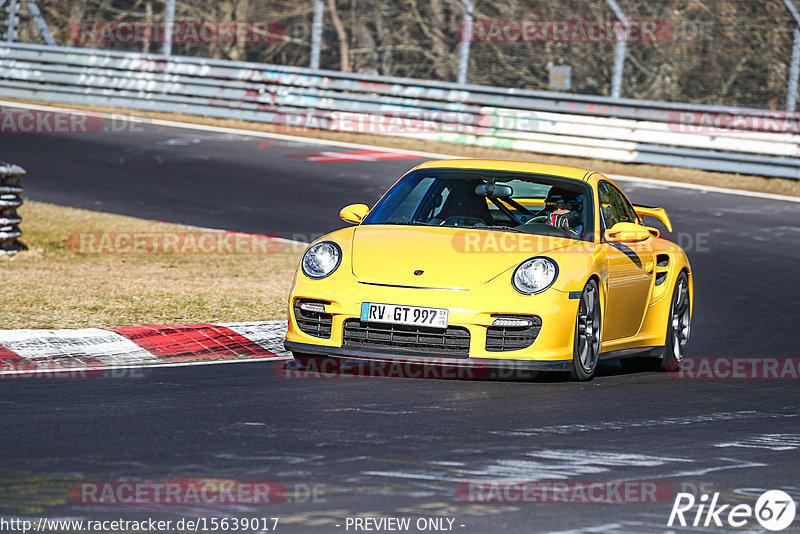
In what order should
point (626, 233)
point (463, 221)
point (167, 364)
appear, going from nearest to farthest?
point (167, 364) → point (626, 233) → point (463, 221)

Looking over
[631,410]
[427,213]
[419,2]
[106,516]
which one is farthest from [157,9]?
[106,516]

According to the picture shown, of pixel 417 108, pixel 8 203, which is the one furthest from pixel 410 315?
pixel 417 108

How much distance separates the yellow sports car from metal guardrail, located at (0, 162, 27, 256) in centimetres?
512

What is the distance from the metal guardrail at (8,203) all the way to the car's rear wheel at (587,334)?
21.8 feet

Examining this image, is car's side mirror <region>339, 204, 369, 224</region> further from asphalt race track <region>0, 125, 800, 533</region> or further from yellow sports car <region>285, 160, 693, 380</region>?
asphalt race track <region>0, 125, 800, 533</region>

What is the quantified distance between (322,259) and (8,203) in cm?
566

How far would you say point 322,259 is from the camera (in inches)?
304

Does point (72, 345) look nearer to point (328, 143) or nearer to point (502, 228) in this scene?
point (502, 228)

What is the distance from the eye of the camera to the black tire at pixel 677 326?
8.83 metres

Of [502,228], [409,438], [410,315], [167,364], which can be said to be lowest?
[167,364]

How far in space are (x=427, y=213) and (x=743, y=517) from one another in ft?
13.3

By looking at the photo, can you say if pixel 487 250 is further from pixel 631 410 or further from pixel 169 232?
pixel 169 232
